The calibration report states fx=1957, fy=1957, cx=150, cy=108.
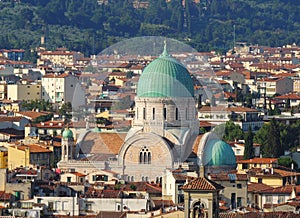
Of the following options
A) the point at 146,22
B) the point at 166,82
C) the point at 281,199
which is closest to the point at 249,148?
the point at 166,82

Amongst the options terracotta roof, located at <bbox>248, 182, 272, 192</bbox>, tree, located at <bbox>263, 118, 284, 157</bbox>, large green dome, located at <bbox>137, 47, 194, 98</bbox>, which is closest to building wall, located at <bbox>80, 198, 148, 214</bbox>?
terracotta roof, located at <bbox>248, 182, 272, 192</bbox>

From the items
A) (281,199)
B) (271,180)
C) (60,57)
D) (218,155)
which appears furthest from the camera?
(60,57)

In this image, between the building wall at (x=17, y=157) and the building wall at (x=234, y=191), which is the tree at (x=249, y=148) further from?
the building wall at (x=234, y=191)

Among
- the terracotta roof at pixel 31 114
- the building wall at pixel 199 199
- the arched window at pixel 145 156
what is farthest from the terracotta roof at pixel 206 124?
the building wall at pixel 199 199

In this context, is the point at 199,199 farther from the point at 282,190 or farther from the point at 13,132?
the point at 13,132

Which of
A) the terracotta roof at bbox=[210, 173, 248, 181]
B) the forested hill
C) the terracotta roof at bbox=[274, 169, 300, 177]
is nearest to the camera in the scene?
the terracotta roof at bbox=[210, 173, 248, 181]

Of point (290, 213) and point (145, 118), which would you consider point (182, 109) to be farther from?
point (290, 213)

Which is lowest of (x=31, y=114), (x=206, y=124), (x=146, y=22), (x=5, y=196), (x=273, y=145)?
(x=5, y=196)

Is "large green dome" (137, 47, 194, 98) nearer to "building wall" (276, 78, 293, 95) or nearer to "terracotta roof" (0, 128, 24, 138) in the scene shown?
"terracotta roof" (0, 128, 24, 138)
